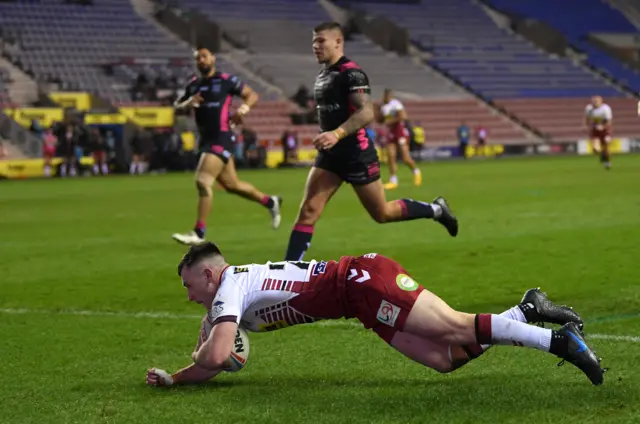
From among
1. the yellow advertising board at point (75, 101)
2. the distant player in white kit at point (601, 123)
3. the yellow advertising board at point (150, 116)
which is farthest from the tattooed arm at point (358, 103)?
the yellow advertising board at point (75, 101)

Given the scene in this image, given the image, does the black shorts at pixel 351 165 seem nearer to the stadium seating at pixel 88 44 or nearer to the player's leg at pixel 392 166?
the player's leg at pixel 392 166

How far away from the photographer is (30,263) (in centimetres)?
1120

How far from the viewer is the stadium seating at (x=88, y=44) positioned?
3969cm

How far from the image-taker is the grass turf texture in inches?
193

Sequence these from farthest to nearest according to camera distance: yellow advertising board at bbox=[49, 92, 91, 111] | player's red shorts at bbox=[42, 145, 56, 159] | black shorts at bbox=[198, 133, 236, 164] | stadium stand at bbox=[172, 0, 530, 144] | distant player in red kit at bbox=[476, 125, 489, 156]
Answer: stadium stand at bbox=[172, 0, 530, 144], distant player in red kit at bbox=[476, 125, 489, 156], yellow advertising board at bbox=[49, 92, 91, 111], player's red shorts at bbox=[42, 145, 56, 159], black shorts at bbox=[198, 133, 236, 164]

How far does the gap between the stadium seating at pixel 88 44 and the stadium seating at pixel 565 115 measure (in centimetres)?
1407

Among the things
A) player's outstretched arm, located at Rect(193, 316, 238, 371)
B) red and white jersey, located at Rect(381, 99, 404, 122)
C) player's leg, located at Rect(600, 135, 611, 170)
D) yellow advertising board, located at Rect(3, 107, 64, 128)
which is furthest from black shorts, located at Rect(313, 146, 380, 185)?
yellow advertising board, located at Rect(3, 107, 64, 128)

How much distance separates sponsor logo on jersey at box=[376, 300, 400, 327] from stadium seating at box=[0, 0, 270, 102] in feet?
115

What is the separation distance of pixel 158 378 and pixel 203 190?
744cm

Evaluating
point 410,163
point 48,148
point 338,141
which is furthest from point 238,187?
point 48,148

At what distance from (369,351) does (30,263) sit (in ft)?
19.8

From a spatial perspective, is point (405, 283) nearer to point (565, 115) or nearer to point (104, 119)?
point (104, 119)

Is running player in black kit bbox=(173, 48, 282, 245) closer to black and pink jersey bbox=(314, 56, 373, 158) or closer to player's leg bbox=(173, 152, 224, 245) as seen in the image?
player's leg bbox=(173, 152, 224, 245)

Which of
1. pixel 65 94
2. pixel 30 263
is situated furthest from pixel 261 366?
pixel 65 94
